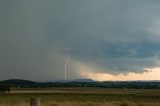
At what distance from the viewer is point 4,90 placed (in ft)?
410

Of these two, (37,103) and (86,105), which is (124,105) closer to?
(86,105)

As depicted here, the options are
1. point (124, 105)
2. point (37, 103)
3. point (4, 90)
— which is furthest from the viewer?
point (4, 90)

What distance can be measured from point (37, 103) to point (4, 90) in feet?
391

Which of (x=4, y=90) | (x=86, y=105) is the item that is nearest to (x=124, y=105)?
(x=86, y=105)

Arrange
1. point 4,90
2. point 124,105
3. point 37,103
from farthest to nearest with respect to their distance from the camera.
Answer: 1. point 4,90
2. point 124,105
3. point 37,103

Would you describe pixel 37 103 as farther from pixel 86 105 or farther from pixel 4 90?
pixel 4 90

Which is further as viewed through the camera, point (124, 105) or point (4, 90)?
point (4, 90)

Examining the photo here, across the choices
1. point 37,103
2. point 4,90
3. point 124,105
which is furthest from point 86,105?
point 4,90

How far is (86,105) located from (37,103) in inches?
592

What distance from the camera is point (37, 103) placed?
8.95m

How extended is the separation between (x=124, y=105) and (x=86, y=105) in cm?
246

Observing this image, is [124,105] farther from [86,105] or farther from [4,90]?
[4,90]

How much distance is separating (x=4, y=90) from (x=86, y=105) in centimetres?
10494

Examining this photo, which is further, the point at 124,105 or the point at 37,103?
the point at 124,105
